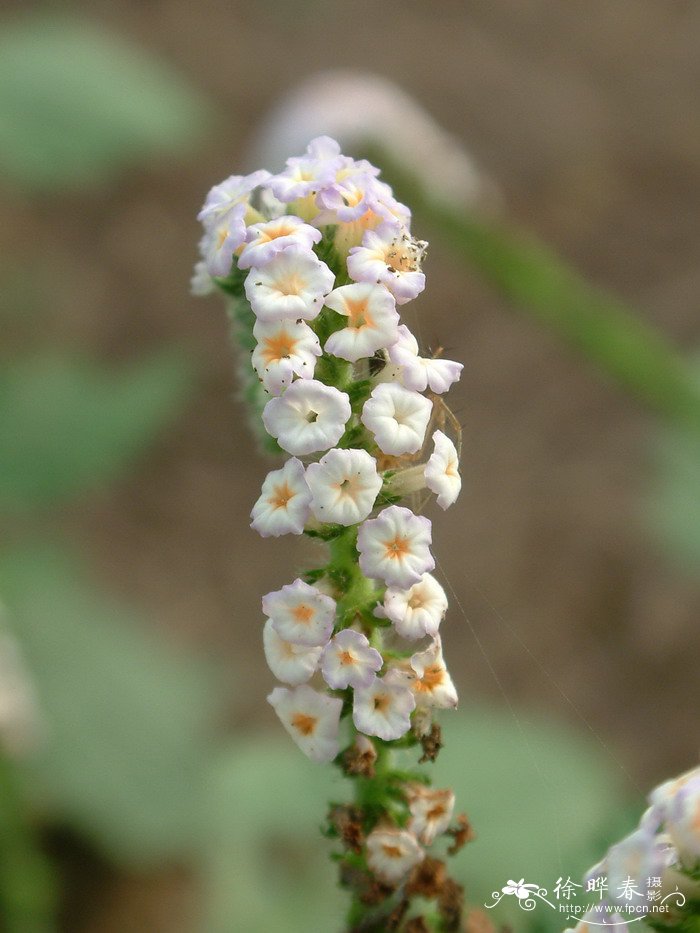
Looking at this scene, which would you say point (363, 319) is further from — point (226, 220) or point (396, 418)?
point (226, 220)

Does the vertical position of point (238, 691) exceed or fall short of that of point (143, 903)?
it exceeds it

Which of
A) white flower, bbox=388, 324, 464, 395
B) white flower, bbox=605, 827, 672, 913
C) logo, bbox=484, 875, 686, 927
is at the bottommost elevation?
logo, bbox=484, 875, 686, 927

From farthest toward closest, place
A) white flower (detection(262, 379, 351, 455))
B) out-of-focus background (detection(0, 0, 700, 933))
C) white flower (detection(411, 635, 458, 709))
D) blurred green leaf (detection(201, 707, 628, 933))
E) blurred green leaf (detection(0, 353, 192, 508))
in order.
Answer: blurred green leaf (detection(0, 353, 192, 508)) < out-of-focus background (detection(0, 0, 700, 933)) < blurred green leaf (detection(201, 707, 628, 933)) < white flower (detection(411, 635, 458, 709)) < white flower (detection(262, 379, 351, 455))

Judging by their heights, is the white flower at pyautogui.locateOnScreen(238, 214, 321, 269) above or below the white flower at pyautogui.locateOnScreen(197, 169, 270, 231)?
below

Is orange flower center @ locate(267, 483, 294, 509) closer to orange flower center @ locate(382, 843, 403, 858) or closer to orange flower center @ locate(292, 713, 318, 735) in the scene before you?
orange flower center @ locate(292, 713, 318, 735)

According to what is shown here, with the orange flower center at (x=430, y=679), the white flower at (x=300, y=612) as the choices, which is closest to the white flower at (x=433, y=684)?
the orange flower center at (x=430, y=679)

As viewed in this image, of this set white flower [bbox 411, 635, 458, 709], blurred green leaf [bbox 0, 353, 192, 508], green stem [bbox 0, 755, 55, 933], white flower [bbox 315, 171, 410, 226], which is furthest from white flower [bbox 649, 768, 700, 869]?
blurred green leaf [bbox 0, 353, 192, 508]

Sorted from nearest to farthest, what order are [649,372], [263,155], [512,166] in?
[649,372]
[263,155]
[512,166]

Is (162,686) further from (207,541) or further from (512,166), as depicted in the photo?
(512,166)

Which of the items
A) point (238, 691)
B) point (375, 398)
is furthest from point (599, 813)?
point (238, 691)
